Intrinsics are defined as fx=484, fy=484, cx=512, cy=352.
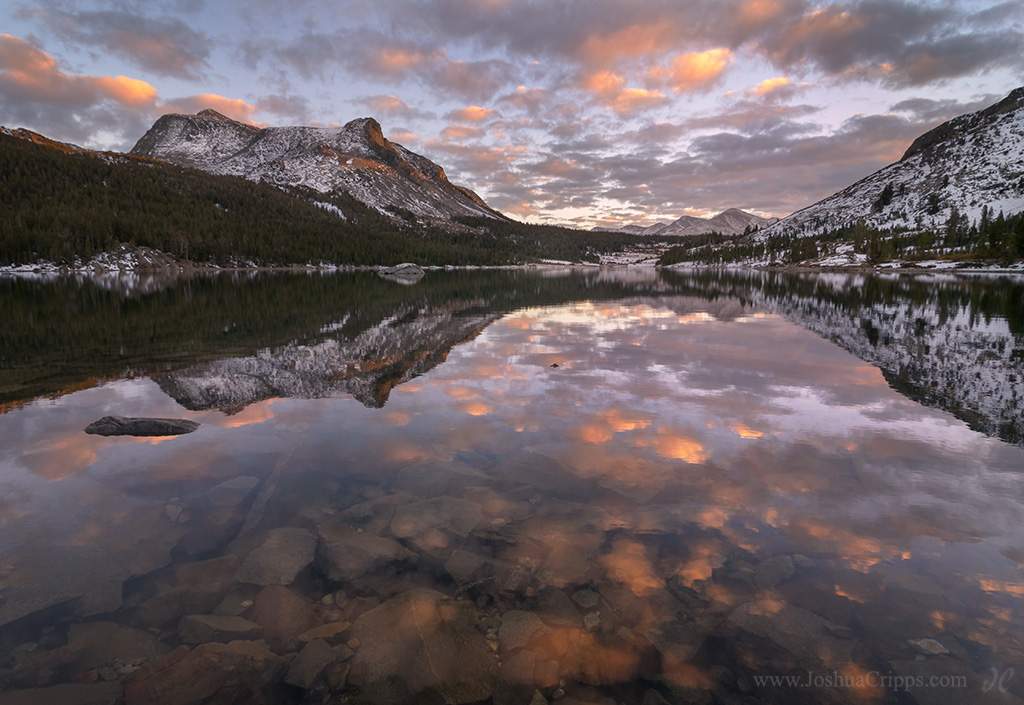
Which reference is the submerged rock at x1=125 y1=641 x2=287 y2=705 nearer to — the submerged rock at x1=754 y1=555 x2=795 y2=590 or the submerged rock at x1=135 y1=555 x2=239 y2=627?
the submerged rock at x1=135 y1=555 x2=239 y2=627

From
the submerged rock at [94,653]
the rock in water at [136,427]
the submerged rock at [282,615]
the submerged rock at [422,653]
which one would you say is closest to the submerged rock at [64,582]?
the submerged rock at [94,653]

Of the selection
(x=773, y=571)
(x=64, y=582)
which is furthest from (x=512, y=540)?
(x=64, y=582)

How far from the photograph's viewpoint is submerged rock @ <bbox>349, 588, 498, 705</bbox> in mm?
4562

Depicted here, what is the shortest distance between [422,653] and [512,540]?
7.12 feet

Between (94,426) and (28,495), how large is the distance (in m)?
3.46

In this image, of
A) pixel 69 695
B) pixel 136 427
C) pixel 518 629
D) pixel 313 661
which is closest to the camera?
pixel 69 695

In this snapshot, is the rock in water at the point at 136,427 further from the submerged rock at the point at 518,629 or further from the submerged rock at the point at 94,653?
the submerged rock at the point at 518,629

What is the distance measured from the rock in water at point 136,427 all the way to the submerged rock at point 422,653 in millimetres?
8453

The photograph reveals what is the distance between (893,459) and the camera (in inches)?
381

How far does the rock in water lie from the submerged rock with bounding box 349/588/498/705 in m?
8.45

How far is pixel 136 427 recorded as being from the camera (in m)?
11.0

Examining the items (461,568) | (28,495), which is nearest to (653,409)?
(461,568)

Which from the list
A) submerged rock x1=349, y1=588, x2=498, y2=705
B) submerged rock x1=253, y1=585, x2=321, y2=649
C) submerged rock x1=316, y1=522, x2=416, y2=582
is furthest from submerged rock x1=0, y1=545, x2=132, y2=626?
submerged rock x1=349, y1=588, x2=498, y2=705

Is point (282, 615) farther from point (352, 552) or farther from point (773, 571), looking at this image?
point (773, 571)
